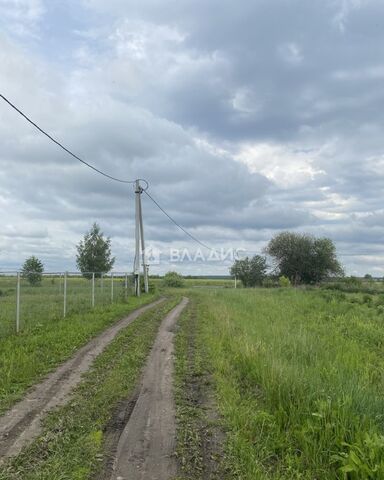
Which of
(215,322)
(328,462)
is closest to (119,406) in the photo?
(328,462)

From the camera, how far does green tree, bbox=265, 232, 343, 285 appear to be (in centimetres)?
7488

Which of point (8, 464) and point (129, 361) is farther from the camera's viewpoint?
point (129, 361)

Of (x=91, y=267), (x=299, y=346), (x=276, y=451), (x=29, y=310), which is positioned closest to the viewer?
(x=276, y=451)

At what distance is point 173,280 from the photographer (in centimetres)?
6375

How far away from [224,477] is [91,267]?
4139 cm

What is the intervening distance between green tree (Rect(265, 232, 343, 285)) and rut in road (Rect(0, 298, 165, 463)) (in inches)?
2659

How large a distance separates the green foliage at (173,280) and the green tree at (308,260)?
65.4 feet

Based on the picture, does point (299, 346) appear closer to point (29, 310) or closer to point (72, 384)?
point (72, 384)

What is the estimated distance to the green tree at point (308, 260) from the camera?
74875 millimetres

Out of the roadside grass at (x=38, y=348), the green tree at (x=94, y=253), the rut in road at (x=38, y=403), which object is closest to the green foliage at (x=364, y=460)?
the rut in road at (x=38, y=403)

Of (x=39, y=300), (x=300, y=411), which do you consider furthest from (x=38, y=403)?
(x=39, y=300)

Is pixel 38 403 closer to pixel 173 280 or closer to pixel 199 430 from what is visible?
pixel 199 430

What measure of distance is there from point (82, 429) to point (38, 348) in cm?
540

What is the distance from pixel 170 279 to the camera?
64.2 m
